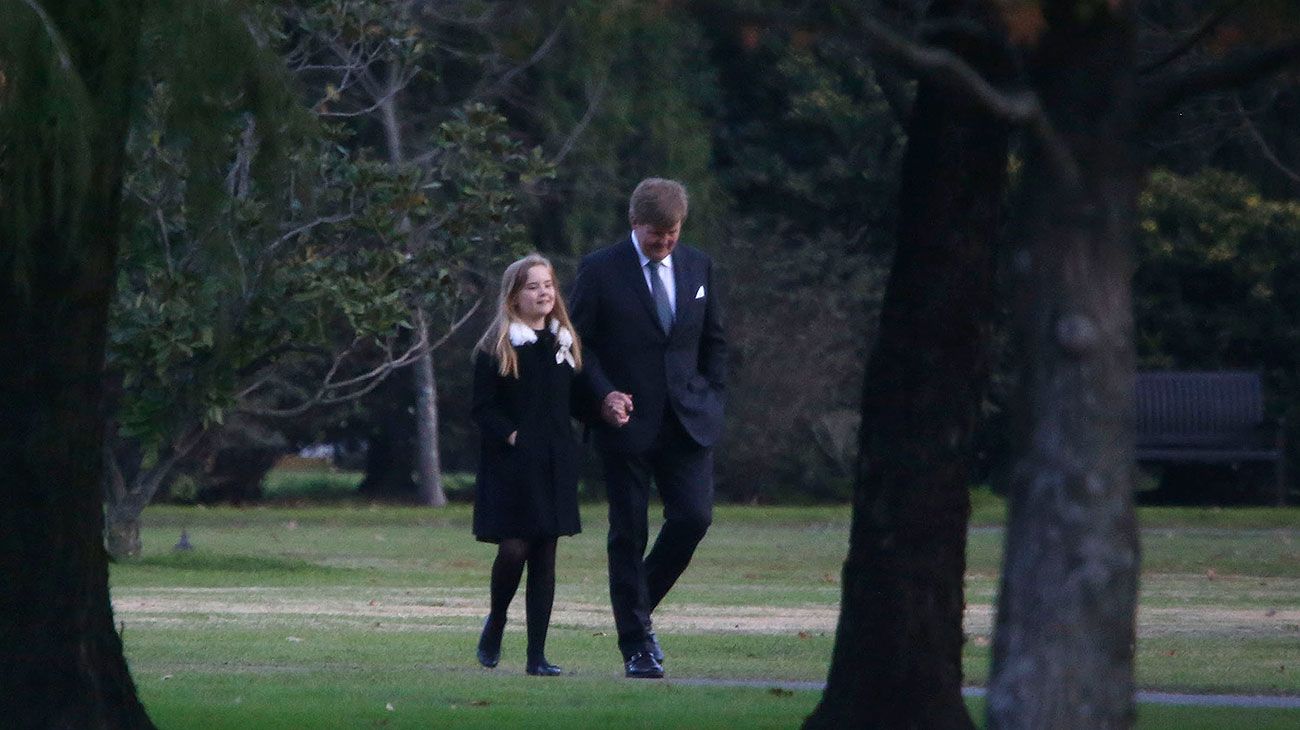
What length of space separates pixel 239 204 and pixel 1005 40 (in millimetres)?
4604

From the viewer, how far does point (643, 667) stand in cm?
881

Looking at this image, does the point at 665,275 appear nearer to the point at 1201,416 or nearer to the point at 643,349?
the point at 643,349

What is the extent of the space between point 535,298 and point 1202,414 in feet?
70.4

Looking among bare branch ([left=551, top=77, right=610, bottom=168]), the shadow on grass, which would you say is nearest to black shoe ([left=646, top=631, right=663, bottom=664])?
the shadow on grass

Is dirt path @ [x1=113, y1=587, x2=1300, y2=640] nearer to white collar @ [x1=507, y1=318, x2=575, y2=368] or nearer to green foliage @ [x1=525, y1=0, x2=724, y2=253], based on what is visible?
white collar @ [x1=507, y1=318, x2=575, y2=368]

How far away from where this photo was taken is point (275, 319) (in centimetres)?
1689

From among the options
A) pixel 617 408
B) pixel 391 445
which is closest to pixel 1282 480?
pixel 391 445

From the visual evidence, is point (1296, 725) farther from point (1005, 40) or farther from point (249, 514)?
point (249, 514)

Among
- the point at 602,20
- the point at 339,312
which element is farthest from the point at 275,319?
the point at 602,20

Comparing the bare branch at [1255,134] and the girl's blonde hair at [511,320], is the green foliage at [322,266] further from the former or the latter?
the bare branch at [1255,134]

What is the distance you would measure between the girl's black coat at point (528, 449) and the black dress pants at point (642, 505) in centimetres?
22

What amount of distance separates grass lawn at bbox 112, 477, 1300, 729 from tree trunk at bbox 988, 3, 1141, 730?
259 cm

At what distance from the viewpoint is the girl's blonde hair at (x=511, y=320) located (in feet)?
29.7

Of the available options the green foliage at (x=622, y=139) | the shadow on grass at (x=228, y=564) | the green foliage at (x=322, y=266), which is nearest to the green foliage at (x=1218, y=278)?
the green foliage at (x=622, y=139)
